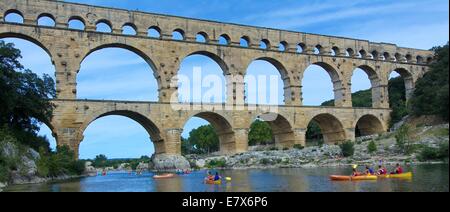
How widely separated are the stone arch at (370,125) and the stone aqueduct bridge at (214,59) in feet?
0.33

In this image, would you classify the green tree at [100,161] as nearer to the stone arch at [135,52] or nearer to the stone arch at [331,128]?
the stone arch at [331,128]

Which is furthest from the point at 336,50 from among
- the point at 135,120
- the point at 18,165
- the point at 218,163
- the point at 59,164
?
the point at 18,165

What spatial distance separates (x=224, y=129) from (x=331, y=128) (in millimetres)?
11252

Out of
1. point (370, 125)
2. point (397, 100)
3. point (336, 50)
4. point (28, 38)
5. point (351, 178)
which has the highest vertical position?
point (336, 50)

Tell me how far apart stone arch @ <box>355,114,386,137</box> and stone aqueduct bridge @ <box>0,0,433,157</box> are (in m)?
0.10

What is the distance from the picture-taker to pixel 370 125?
48.1 metres

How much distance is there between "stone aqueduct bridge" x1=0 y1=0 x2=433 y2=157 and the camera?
3303cm

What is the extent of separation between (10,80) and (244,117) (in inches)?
732

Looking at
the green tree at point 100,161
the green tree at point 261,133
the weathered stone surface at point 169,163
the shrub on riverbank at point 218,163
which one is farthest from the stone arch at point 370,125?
the green tree at point 100,161

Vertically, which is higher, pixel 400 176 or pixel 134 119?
pixel 134 119

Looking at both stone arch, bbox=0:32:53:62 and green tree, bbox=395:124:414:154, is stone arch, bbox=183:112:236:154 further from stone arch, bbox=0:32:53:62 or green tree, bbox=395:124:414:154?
green tree, bbox=395:124:414:154

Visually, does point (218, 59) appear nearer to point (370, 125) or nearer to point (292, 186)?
point (370, 125)

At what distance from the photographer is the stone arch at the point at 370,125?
4672 cm

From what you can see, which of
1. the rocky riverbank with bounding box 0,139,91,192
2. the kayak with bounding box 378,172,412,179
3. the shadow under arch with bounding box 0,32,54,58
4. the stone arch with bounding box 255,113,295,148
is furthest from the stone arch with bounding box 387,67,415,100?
the rocky riverbank with bounding box 0,139,91,192
